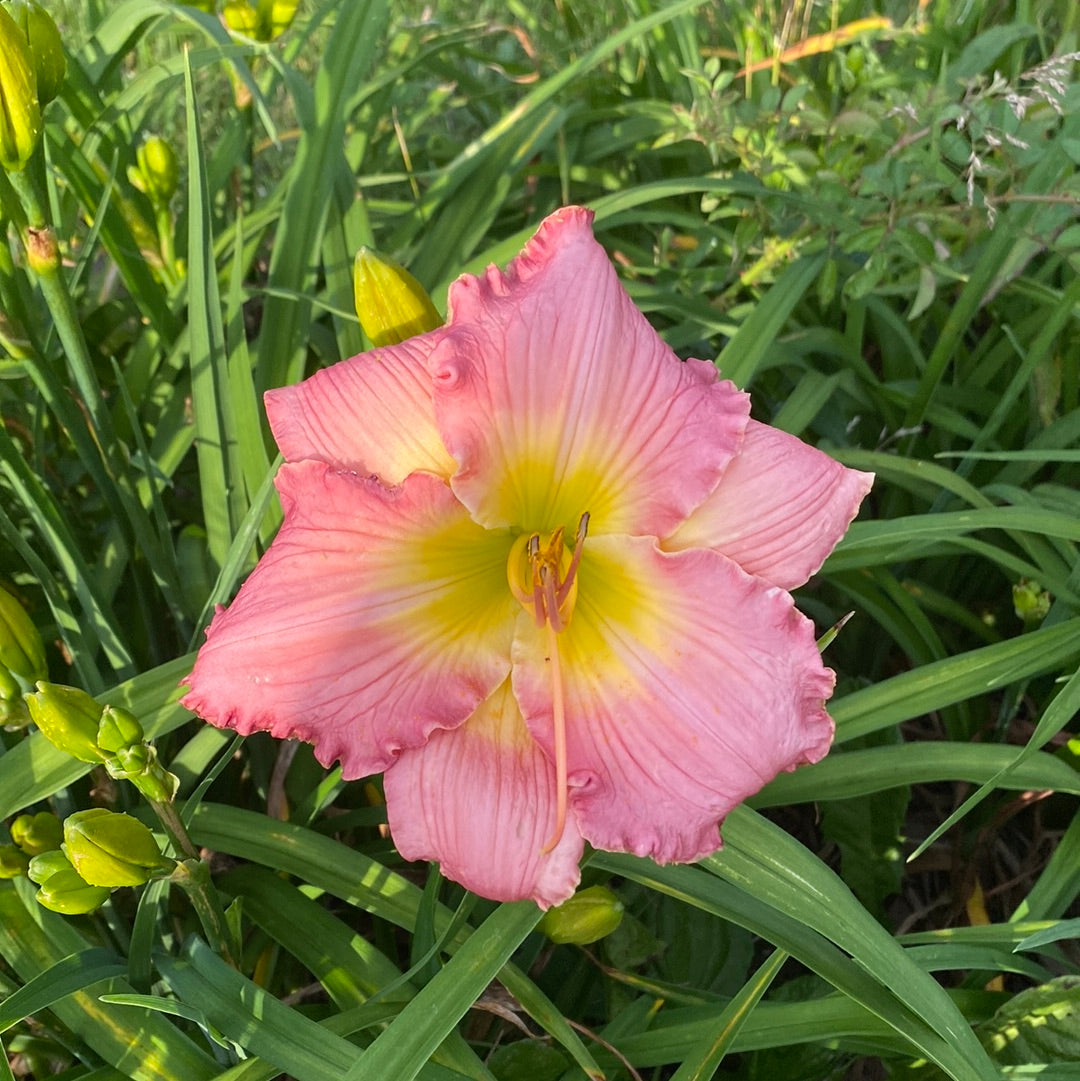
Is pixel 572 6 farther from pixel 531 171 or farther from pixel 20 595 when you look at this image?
pixel 20 595

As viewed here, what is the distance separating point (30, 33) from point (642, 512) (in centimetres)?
61

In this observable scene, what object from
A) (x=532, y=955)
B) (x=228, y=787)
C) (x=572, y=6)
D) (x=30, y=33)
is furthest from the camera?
(x=572, y=6)

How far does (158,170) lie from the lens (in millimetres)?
1111

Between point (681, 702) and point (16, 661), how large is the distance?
514 millimetres

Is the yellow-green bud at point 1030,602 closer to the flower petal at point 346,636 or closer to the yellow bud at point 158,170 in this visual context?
the flower petal at point 346,636

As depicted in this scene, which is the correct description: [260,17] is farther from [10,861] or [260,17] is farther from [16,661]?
[10,861]

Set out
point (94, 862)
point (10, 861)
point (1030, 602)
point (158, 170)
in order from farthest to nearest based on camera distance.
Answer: point (158, 170) < point (1030, 602) < point (10, 861) < point (94, 862)

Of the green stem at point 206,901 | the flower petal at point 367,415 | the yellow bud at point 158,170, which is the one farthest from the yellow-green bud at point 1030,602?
the yellow bud at point 158,170

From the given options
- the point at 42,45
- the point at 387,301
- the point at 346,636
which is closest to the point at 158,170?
the point at 42,45

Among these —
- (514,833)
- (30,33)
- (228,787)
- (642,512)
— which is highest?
(30,33)

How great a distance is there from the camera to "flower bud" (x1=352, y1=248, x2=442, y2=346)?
2.56ft

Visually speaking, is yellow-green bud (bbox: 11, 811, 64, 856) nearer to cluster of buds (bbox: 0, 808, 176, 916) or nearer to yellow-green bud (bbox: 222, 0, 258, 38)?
cluster of buds (bbox: 0, 808, 176, 916)

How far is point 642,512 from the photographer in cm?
74

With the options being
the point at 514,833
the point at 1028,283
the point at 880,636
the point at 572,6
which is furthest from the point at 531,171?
the point at 514,833
